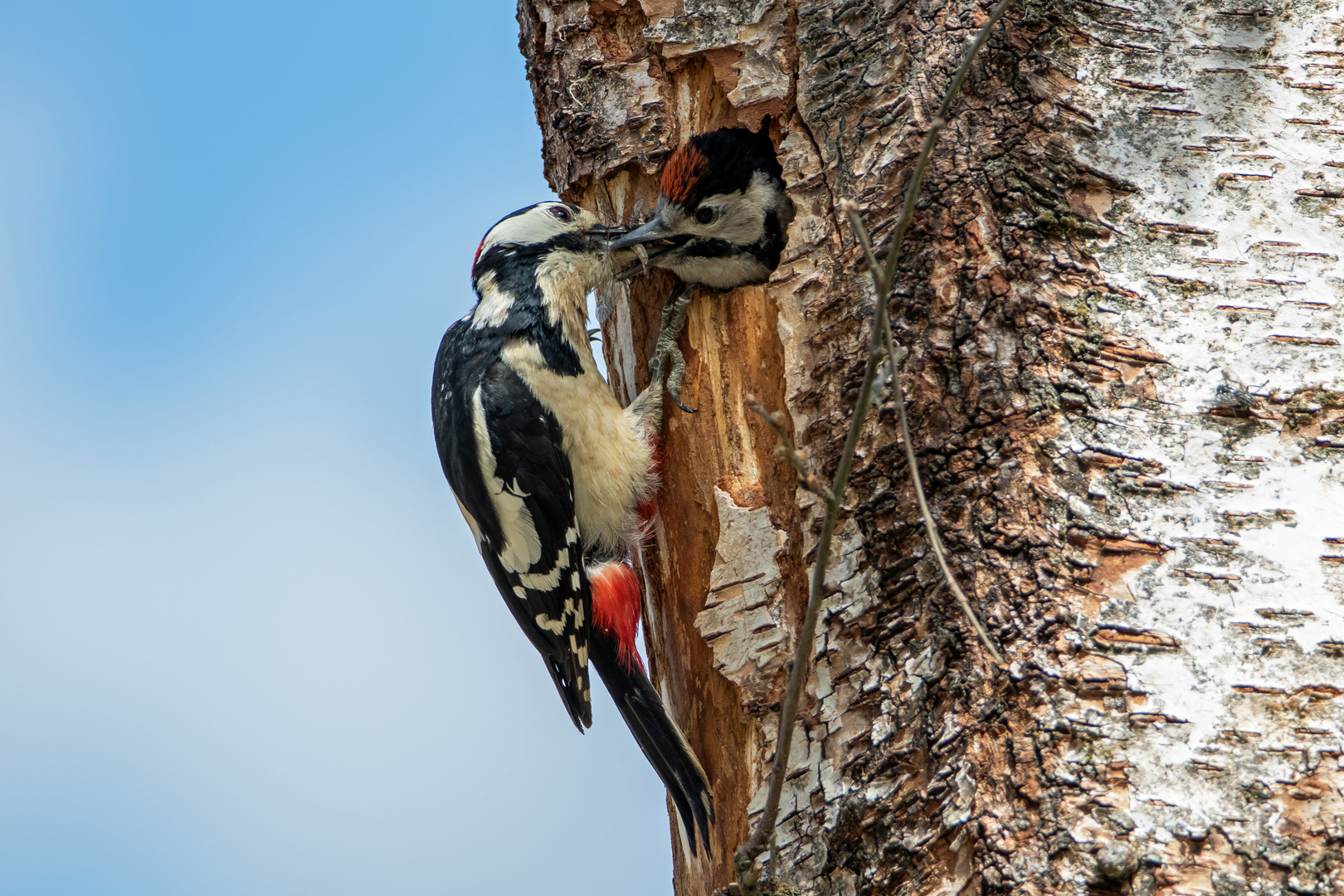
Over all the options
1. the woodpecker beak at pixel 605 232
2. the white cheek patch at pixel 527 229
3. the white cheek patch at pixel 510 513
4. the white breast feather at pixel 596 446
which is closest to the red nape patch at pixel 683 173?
the woodpecker beak at pixel 605 232

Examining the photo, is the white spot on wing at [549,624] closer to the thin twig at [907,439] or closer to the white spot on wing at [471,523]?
the white spot on wing at [471,523]

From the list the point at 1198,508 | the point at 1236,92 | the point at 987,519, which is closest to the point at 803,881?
the point at 987,519

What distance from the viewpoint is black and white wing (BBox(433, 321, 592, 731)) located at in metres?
3.14

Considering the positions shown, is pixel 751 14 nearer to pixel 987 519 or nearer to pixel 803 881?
pixel 987 519

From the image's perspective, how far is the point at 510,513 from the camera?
3166mm

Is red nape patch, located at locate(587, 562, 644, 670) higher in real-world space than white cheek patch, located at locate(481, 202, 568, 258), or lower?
lower

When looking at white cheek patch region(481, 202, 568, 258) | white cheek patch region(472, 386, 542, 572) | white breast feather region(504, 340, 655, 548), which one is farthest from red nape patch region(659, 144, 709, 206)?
white cheek patch region(472, 386, 542, 572)

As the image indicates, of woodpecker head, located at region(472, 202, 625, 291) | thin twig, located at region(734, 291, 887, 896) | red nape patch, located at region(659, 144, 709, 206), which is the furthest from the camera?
woodpecker head, located at region(472, 202, 625, 291)

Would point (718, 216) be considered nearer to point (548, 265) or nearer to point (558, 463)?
point (548, 265)

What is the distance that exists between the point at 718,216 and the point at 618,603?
100 centimetres

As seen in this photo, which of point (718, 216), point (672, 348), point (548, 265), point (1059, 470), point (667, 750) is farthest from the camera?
point (548, 265)

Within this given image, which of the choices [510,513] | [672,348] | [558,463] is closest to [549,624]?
[510,513]

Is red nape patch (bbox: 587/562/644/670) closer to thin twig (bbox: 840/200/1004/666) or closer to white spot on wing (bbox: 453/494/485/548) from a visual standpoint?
white spot on wing (bbox: 453/494/485/548)

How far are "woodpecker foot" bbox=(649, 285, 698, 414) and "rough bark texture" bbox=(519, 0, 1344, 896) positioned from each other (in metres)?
0.24
